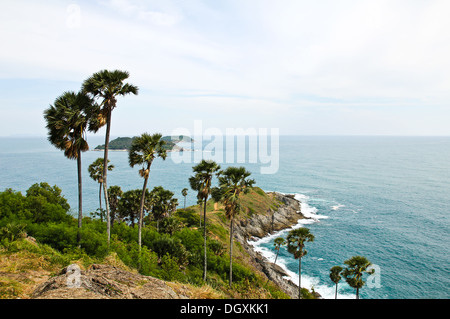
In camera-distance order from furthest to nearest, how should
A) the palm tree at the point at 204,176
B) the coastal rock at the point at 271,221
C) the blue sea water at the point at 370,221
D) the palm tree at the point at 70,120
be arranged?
1. the coastal rock at the point at 271,221
2. the blue sea water at the point at 370,221
3. the palm tree at the point at 204,176
4. the palm tree at the point at 70,120

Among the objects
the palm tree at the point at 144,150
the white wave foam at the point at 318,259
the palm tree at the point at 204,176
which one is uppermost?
the palm tree at the point at 144,150

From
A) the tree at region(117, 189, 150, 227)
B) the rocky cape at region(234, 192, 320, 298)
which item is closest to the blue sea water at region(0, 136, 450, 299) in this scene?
the rocky cape at region(234, 192, 320, 298)

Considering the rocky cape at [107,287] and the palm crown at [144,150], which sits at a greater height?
the palm crown at [144,150]

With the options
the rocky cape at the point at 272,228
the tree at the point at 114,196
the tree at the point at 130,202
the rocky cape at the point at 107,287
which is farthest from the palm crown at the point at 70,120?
the rocky cape at the point at 272,228

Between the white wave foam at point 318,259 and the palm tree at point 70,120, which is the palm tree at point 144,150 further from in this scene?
the white wave foam at point 318,259

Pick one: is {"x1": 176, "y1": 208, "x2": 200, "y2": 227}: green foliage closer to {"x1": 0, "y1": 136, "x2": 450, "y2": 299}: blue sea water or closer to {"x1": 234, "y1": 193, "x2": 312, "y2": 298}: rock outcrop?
{"x1": 234, "y1": 193, "x2": 312, "y2": 298}: rock outcrop

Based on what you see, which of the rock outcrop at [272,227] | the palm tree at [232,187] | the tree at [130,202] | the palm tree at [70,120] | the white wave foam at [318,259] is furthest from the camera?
the rock outcrop at [272,227]
